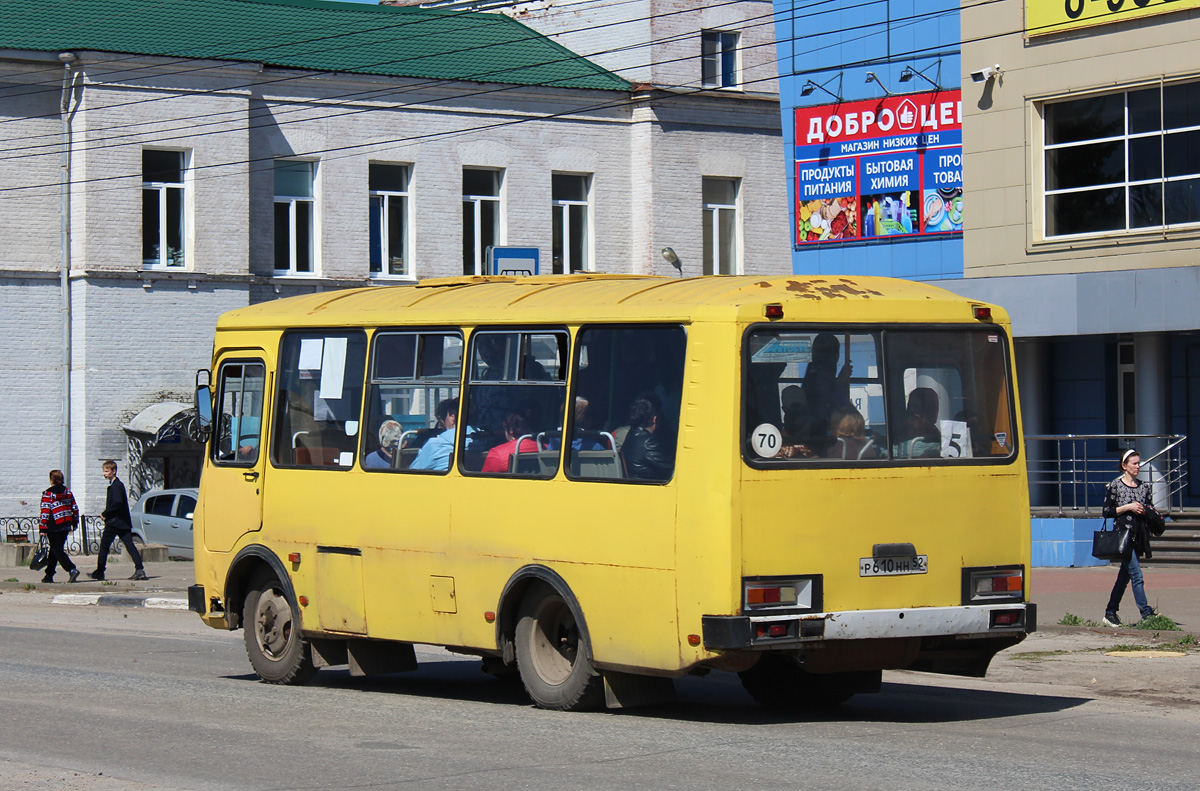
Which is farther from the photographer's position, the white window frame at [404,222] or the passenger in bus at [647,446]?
the white window frame at [404,222]

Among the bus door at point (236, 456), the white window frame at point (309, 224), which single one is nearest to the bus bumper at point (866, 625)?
the bus door at point (236, 456)

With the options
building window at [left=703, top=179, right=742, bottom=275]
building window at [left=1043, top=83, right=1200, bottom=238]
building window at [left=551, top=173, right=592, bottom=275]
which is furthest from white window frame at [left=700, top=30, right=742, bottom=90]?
building window at [left=1043, top=83, right=1200, bottom=238]

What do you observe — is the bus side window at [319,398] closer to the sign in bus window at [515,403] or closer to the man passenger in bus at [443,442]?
the man passenger in bus at [443,442]

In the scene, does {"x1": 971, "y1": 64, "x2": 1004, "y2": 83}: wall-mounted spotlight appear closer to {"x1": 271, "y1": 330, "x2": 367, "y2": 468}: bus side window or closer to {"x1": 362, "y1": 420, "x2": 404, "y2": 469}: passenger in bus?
{"x1": 271, "y1": 330, "x2": 367, "y2": 468}: bus side window

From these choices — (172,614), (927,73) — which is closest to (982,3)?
(927,73)

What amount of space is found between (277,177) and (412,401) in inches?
975

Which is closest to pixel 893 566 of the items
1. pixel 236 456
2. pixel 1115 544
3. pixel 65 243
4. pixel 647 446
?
pixel 647 446

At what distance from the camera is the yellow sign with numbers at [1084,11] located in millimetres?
22312

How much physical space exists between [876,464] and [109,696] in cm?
561

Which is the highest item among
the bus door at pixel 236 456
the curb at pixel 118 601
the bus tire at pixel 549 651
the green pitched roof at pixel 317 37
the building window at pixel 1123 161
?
the green pitched roof at pixel 317 37

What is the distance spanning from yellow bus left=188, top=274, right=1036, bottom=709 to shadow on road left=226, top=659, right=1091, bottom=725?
0.28 m

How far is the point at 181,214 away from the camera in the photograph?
112 ft

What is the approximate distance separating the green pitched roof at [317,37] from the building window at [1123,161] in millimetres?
16215

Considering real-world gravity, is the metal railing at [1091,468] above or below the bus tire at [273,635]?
above
